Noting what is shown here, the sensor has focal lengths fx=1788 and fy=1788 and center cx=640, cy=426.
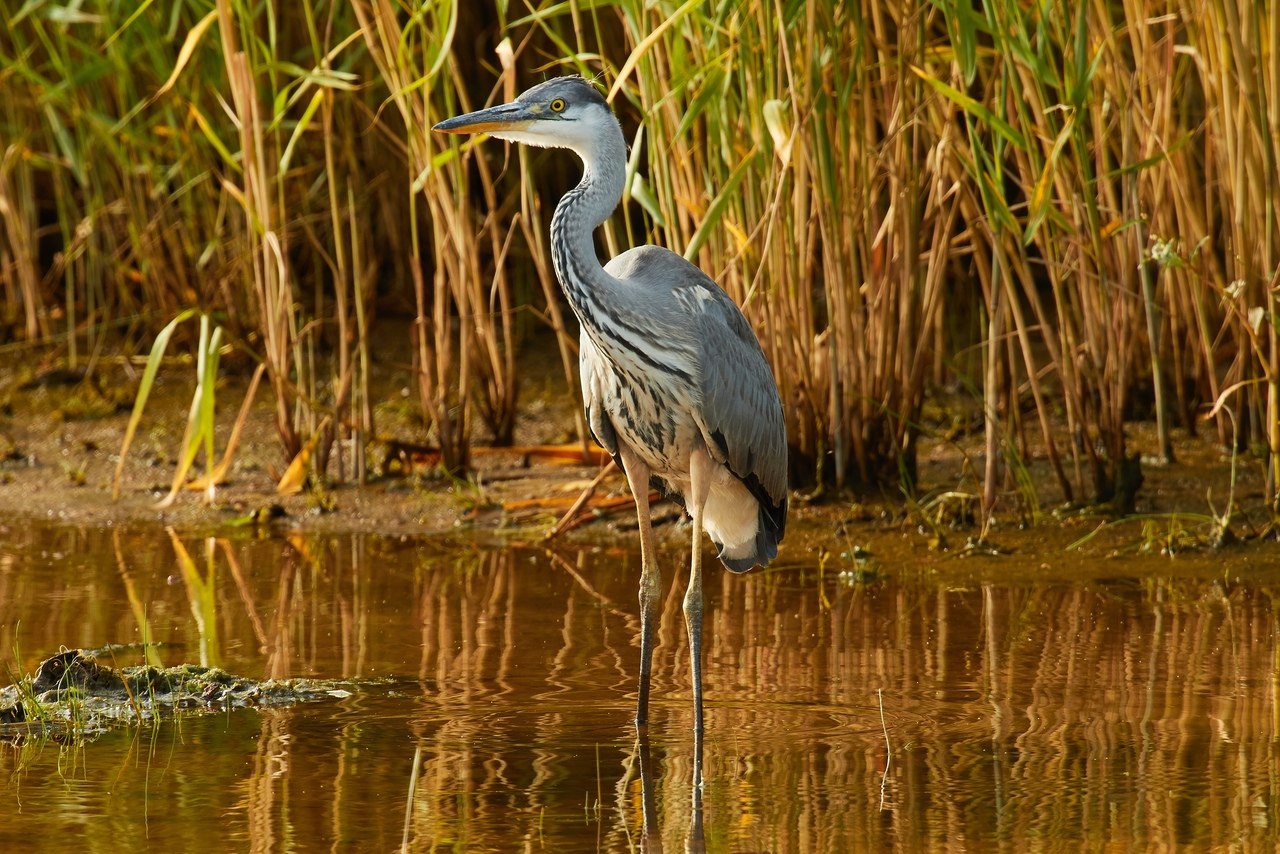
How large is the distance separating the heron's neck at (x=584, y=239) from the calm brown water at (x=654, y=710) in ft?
3.51

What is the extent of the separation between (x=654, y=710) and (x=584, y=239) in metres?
1.23

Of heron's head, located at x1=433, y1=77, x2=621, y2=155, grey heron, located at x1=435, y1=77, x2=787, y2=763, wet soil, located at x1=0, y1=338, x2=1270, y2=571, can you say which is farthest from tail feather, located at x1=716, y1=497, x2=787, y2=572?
heron's head, located at x1=433, y1=77, x2=621, y2=155

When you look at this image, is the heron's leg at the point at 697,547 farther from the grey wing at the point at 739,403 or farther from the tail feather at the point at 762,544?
the tail feather at the point at 762,544

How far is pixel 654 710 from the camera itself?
4.64 meters

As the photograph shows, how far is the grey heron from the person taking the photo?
4.58 meters

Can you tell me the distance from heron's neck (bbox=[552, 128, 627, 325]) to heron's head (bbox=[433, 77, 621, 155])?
8 centimetres

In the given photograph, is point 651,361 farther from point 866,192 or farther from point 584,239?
point 866,192

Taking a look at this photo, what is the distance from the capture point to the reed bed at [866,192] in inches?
226

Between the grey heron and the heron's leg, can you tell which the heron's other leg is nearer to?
the grey heron

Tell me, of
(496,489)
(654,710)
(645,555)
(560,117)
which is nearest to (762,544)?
(645,555)

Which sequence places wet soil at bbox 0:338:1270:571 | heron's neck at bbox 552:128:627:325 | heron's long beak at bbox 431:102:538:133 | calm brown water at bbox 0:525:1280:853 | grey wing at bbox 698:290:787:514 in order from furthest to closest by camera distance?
1. wet soil at bbox 0:338:1270:571
2. grey wing at bbox 698:290:787:514
3. heron's long beak at bbox 431:102:538:133
4. heron's neck at bbox 552:128:627:325
5. calm brown water at bbox 0:525:1280:853

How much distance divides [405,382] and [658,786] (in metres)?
5.14

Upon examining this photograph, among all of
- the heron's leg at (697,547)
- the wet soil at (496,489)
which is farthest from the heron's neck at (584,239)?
the wet soil at (496,489)

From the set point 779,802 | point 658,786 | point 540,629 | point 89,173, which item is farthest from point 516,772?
point 89,173
